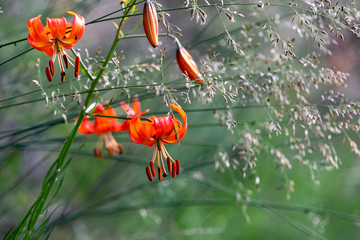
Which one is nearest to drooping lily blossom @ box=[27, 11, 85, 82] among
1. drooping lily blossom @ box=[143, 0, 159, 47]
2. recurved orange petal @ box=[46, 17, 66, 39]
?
recurved orange petal @ box=[46, 17, 66, 39]

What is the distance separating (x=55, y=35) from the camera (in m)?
0.90

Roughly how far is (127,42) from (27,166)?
105 cm

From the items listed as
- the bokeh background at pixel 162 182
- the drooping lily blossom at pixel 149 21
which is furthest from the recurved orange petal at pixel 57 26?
the bokeh background at pixel 162 182

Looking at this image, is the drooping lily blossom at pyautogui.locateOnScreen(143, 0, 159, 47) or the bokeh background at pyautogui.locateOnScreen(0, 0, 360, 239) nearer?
the drooping lily blossom at pyautogui.locateOnScreen(143, 0, 159, 47)

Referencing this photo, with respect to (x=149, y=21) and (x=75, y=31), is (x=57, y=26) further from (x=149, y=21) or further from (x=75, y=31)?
(x=149, y=21)

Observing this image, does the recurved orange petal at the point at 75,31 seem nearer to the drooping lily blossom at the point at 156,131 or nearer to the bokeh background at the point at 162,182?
the drooping lily blossom at the point at 156,131

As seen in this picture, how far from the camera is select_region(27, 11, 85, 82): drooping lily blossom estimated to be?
87cm

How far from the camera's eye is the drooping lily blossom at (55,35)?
87 centimetres

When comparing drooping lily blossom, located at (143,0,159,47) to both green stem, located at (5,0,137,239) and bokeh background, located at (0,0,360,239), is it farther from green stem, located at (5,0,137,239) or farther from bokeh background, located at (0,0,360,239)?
bokeh background, located at (0,0,360,239)

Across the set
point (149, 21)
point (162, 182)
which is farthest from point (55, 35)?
point (162, 182)

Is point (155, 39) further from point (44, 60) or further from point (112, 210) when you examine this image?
point (44, 60)

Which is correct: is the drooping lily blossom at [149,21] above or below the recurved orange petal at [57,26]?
below

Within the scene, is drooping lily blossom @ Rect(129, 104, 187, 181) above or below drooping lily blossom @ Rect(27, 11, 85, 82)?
below

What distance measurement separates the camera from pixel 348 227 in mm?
2297
